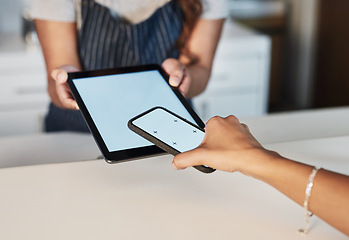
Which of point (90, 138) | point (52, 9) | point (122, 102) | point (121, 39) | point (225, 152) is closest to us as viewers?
point (225, 152)

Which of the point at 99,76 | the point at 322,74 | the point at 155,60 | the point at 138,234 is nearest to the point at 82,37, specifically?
the point at 155,60

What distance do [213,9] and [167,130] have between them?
20.6 inches

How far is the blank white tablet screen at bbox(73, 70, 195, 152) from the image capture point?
61 centimetres

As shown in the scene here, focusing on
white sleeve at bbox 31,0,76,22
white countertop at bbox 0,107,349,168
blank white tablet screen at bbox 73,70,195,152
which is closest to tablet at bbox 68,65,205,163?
blank white tablet screen at bbox 73,70,195,152

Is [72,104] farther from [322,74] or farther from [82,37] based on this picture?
[322,74]

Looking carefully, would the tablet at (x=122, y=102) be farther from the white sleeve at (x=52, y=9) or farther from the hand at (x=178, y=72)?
the white sleeve at (x=52, y=9)

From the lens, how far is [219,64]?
5.68 ft

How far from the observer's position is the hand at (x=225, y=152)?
52 centimetres

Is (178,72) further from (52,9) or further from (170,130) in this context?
(52,9)

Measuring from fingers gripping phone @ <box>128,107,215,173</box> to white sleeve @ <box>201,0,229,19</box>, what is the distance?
1.57 ft

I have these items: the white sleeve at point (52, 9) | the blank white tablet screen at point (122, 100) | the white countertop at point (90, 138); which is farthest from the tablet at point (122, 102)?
the white sleeve at point (52, 9)

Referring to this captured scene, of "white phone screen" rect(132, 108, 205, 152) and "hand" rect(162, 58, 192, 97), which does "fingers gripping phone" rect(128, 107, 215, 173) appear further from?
"hand" rect(162, 58, 192, 97)

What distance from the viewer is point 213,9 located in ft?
3.40

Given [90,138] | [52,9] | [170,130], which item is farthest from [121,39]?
[170,130]
